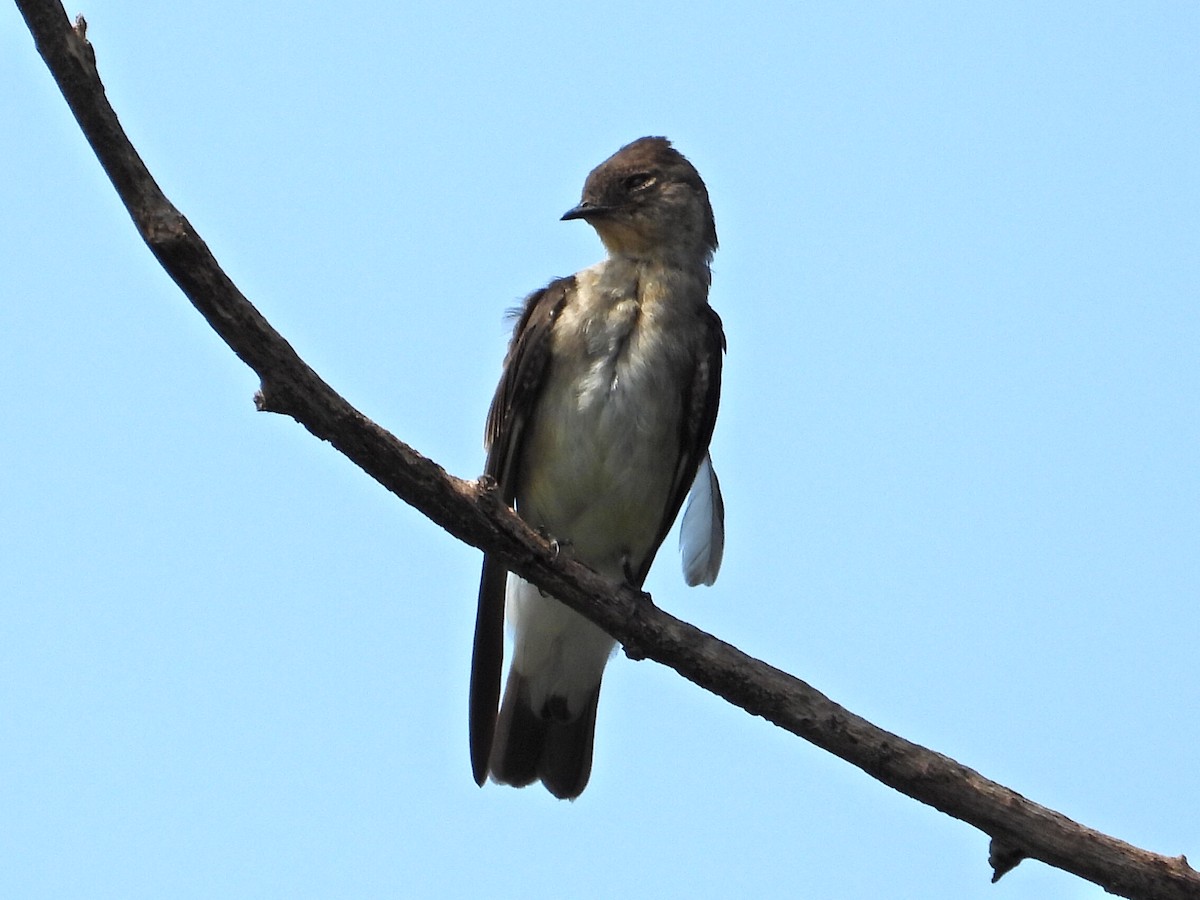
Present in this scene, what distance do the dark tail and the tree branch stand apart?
2334 millimetres

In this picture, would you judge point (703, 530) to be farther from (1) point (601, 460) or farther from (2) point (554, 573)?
(2) point (554, 573)

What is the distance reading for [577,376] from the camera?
323 inches

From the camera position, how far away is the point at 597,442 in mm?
8094

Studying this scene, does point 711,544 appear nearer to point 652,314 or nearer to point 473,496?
point 652,314

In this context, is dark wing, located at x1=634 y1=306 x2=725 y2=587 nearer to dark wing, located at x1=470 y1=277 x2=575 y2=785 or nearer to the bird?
the bird

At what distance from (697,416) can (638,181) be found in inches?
63.2

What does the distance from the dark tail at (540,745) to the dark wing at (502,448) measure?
0.55 meters

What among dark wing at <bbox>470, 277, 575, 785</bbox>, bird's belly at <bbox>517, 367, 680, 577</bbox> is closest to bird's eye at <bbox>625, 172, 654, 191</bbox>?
dark wing at <bbox>470, 277, 575, 785</bbox>

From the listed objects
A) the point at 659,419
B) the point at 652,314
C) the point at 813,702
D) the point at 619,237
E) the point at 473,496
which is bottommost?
the point at 813,702

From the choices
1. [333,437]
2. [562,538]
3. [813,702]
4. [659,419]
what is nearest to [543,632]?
[562,538]

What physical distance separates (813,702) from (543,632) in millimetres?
2896

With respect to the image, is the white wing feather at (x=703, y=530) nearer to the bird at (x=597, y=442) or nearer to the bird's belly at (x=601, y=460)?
the bird at (x=597, y=442)

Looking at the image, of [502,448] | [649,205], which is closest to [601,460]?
[502,448]

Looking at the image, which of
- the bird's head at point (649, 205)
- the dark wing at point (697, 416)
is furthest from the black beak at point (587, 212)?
the dark wing at point (697, 416)
